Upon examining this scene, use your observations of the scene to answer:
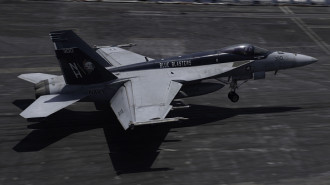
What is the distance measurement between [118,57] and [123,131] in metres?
7.52

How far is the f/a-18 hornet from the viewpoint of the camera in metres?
23.1

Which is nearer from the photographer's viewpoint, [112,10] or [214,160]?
[214,160]

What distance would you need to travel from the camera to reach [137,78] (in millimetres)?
25609

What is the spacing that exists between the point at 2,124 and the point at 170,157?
381 inches

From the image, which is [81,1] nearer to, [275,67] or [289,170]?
[275,67]

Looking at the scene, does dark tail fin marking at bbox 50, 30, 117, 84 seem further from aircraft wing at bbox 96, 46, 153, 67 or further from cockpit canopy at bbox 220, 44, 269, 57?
cockpit canopy at bbox 220, 44, 269, 57

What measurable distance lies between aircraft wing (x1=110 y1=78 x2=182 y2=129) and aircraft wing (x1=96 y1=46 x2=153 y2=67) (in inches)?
166

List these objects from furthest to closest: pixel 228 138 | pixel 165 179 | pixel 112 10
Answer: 1. pixel 112 10
2. pixel 228 138
3. pixel 165 179

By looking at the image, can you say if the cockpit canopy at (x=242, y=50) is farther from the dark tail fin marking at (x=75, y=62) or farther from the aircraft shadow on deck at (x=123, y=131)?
the dark tail fin marking at (x=75, y=62)

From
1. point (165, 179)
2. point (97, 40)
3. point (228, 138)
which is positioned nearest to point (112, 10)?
point (97, 40)

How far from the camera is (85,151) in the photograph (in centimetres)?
2178

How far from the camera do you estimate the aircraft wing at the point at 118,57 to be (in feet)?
96.5

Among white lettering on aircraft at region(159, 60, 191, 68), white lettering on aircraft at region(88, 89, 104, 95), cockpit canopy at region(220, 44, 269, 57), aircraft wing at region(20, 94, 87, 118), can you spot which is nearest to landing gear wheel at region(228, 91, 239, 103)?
cockpit canopy at region(220, 44, 269, 57)

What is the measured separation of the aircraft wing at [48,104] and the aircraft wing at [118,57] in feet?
17.2
